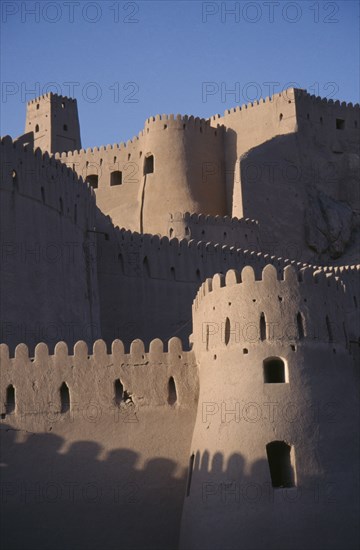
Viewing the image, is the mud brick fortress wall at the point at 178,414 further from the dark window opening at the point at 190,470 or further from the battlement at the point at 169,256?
the battlement at the point at 169,256

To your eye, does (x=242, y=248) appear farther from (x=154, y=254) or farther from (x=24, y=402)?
(x=24, y=402)

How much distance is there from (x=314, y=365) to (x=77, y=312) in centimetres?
994

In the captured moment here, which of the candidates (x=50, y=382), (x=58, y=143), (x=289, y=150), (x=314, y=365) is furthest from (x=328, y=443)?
(x=58, y=143)

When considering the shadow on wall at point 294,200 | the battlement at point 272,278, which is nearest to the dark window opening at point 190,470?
the battlement at point 272,278

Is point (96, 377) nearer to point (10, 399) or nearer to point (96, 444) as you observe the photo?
point (96, 444)

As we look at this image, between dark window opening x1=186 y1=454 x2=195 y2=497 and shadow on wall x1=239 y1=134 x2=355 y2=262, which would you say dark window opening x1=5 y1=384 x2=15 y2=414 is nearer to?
dark window opening x1=186 y1=454 x2=195 y2=497

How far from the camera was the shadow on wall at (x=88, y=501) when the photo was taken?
20.0 metres

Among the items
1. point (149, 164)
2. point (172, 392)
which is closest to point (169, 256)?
point (149, 164)

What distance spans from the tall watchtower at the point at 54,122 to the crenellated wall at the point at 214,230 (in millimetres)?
19621

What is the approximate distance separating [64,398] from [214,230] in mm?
15399

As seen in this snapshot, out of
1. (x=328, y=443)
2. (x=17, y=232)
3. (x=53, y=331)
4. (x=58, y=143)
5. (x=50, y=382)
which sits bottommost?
(x=328, y=443)

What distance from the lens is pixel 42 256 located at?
→ 2725cm

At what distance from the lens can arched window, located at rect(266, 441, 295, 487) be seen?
19.1 metres

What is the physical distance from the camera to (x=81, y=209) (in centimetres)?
2995
